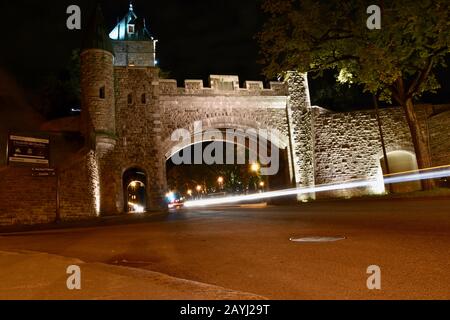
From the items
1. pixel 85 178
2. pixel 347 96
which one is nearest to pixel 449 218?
pixel 85 178

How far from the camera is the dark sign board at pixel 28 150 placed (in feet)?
53.8

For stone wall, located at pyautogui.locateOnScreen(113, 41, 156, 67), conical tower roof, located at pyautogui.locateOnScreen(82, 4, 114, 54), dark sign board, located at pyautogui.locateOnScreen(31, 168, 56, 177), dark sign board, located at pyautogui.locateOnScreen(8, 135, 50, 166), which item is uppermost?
stone wall, located at pyautogui.locateOnScreen(113, 41, 156, 67)

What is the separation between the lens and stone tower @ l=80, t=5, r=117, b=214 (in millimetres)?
22969

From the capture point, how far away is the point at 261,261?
4.99 meters

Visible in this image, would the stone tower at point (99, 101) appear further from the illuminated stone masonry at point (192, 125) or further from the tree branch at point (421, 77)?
the tree branch at point (421, 77)

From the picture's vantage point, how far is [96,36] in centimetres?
2356

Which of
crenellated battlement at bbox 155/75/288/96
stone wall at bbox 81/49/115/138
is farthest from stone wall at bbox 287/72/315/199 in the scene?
stone wall at bbox 81/49/115/138

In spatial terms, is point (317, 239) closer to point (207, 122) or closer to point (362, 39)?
point (362, 39)

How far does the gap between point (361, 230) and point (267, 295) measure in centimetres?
440

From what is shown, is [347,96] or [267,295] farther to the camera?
[347,96]

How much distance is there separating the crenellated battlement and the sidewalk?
2144 centimetres

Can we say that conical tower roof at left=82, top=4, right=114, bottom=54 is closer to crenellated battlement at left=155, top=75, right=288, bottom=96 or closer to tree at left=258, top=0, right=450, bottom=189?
crenellated battlement at left=155, top=75, right=288, bottom=96
